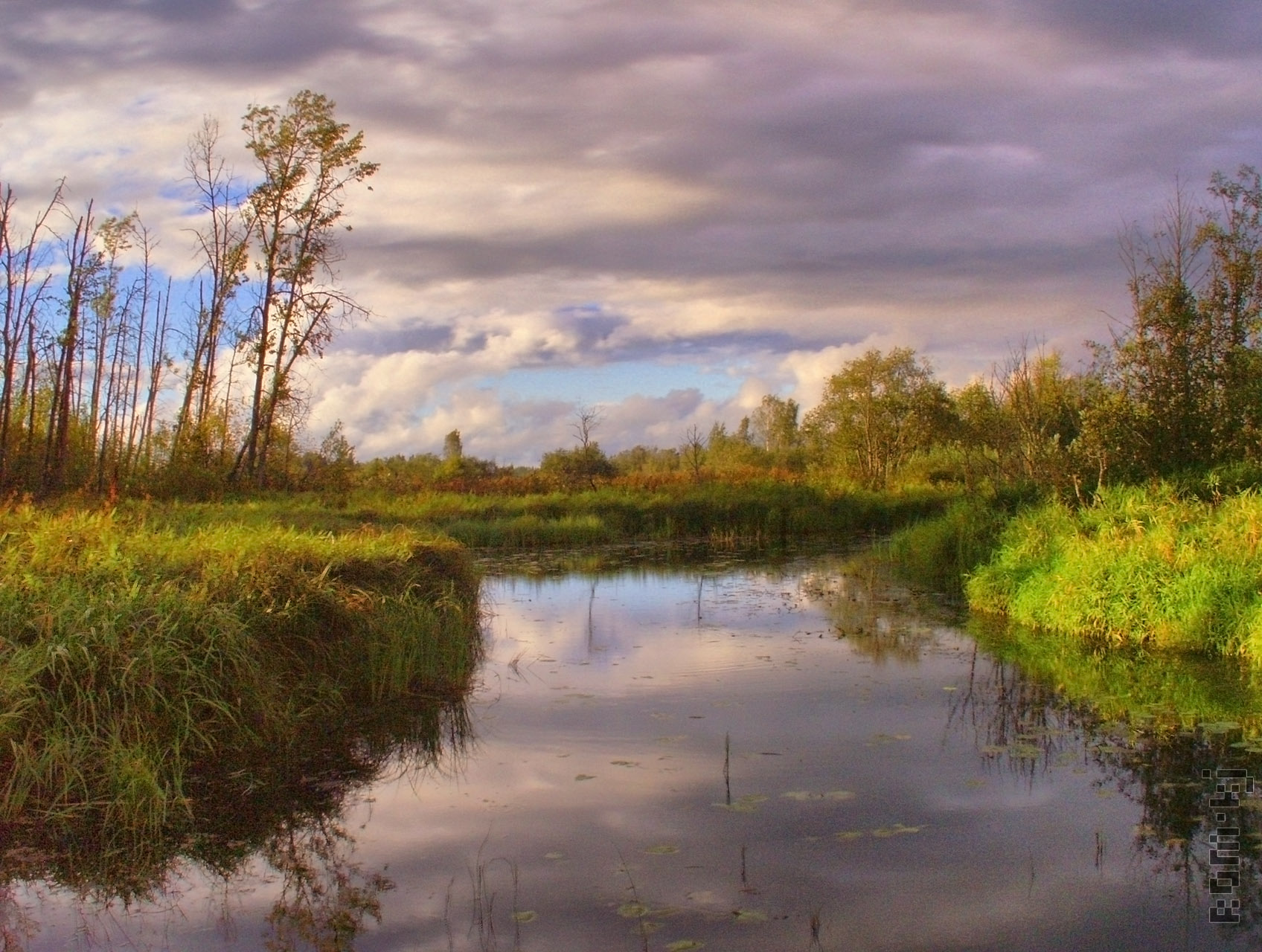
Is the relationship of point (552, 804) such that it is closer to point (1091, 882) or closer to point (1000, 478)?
point (1091, 882)

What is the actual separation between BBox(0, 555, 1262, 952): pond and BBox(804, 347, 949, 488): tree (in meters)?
30.8

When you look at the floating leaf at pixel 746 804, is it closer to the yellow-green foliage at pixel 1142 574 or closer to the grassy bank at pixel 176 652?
the grassy bank at pixel 176 652

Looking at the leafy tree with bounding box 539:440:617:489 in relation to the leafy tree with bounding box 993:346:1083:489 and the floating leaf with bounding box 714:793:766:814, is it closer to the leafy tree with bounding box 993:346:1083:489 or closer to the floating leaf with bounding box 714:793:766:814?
the leafy tree with bounding box 993:346:1083:489

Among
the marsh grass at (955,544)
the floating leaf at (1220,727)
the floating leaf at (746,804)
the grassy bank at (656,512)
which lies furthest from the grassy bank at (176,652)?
the grassy bank at (656,512)

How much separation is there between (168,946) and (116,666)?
2.31m

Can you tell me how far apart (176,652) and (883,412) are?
35.6 m

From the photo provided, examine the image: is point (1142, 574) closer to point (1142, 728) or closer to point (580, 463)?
point (1142, 728)

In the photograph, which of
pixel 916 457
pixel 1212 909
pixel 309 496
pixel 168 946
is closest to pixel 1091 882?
pixel 1212 909

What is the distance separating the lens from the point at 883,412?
39625 millimetres

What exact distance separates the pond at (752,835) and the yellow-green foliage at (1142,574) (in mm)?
1639

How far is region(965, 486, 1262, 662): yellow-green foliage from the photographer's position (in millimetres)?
9719

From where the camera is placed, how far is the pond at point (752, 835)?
4.42 meters

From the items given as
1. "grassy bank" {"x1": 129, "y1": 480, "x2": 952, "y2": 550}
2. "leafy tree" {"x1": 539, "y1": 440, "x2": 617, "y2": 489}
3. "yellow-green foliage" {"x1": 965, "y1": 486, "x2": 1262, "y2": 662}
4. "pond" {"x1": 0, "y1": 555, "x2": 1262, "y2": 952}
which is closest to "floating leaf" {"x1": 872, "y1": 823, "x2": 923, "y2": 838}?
"pond" {"x1": 0, "y1": 555, "x2": 1262, "y2": 952}

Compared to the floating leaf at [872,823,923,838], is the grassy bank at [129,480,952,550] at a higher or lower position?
higher
